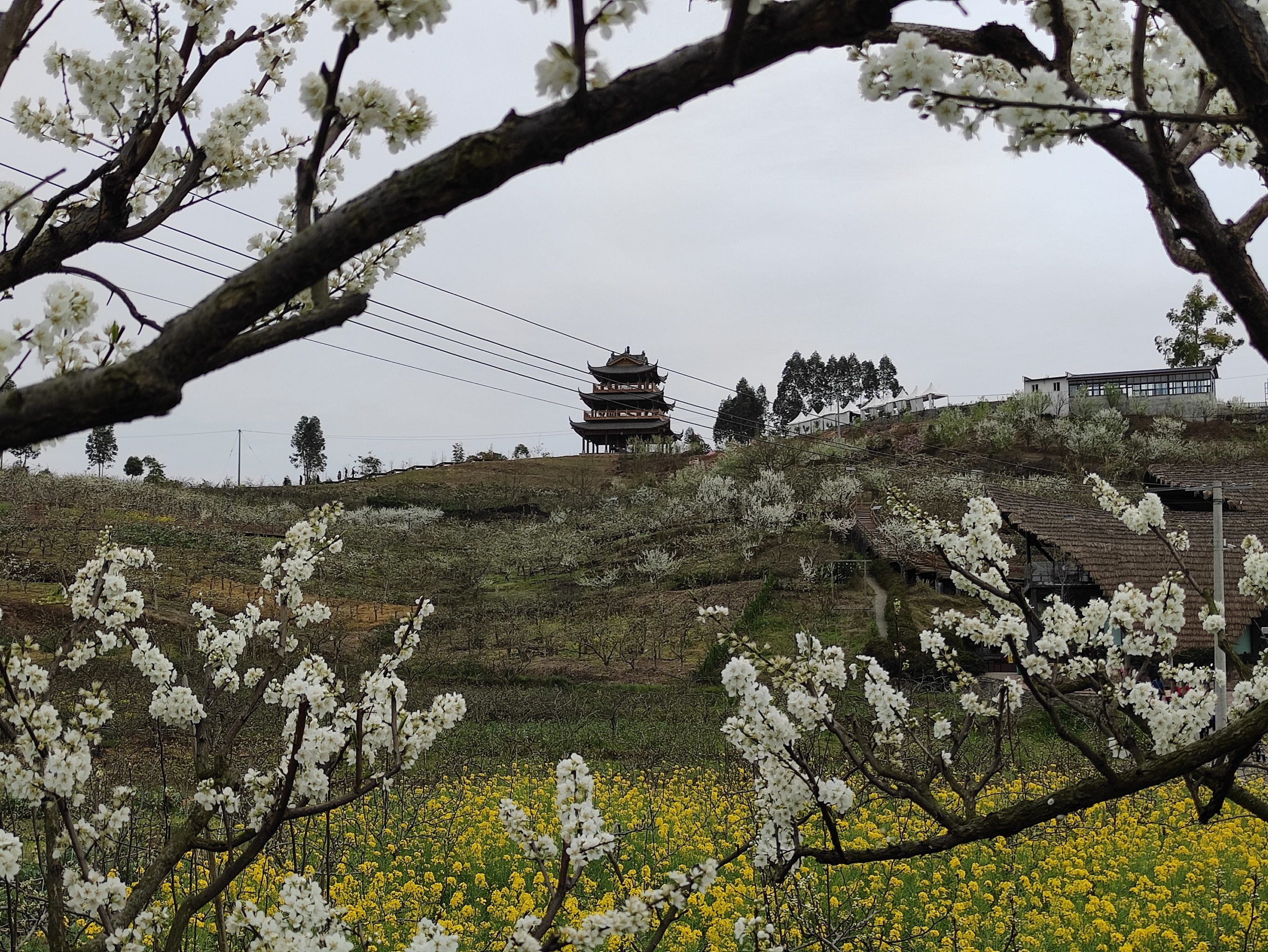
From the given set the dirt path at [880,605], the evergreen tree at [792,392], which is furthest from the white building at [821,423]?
the dirt path at [880,605]

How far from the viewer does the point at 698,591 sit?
21812mm

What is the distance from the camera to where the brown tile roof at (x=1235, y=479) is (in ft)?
54.4

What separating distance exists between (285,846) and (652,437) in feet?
142

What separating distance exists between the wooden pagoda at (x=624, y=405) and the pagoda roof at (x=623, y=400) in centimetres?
3

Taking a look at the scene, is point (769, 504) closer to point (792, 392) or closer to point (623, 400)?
point (623, 400)

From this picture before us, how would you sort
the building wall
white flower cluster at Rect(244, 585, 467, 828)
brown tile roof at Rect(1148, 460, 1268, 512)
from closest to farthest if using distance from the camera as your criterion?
white flower cluster at Rect(244, 585, 467, 828)
brown tile roof at Rect(1148, 460, 1268, 512)
the building wall

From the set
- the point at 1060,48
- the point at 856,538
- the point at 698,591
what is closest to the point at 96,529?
the point at 698,591

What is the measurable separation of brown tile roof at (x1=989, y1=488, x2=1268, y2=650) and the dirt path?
3.24 meters

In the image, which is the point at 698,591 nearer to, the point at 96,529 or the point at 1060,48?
the point at 96,529

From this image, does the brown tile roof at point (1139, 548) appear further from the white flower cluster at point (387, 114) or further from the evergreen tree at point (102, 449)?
the evergreen tree at point (102, 449)

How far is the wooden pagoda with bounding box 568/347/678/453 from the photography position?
50.1 metres

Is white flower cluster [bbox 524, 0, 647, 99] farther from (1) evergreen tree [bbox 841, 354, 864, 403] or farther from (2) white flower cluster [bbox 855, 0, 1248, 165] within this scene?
(1) evergreen tree [bbox 841, 354, 864, 403]

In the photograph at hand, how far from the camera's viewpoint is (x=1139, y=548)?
1480 cm

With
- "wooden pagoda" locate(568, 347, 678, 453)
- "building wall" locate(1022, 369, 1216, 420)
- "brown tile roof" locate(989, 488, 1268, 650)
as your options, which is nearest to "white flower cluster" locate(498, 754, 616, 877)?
"brown tile roof" locate(989, 488, 1268, 650)
